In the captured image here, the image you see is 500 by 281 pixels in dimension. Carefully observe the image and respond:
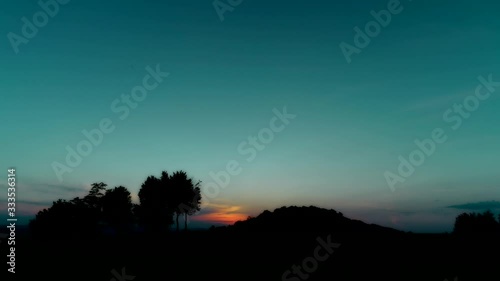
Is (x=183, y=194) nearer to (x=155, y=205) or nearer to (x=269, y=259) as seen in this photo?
(x=155, y=205)

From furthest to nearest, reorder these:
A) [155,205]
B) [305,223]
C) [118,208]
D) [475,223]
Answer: [118,208] < [155,205] < [475,223] < [305,223]

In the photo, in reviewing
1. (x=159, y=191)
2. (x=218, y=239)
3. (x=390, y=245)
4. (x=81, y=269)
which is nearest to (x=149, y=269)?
(x=81, y=269)

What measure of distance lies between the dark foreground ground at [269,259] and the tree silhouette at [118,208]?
37227mm

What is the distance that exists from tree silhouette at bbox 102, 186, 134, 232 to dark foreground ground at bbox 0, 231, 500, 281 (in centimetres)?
3723

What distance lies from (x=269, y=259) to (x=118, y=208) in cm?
5660

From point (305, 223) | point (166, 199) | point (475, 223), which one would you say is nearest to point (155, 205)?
point (166, 199)

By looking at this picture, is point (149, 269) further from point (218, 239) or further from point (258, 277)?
point (218, 239)

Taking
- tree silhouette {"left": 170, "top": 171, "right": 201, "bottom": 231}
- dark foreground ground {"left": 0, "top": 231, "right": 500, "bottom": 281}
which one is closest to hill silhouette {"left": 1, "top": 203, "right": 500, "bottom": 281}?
dark foreground ground {"left": 0, "top": 231, "right": 500, "bottom": 281}

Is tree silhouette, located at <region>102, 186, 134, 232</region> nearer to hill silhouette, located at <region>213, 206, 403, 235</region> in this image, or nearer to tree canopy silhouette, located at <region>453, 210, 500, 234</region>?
hill silhouette, located at <region>213, 206, 403, 235</region>

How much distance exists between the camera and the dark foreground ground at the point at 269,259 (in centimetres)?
2883

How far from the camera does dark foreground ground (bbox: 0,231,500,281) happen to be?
28828mm

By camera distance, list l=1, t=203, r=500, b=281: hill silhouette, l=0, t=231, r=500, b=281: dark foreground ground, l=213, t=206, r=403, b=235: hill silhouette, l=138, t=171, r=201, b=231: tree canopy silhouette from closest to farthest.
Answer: l=0, t=231, r=500, b=281: dark foreground ground, l=1, t=203, r=500, b=281: hill silhouette, l=213, t=206, r=403, b=235: hill silhouette, l=138, t=171, r=201, b=231: tree canopy silhouette

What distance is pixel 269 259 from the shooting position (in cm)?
3388

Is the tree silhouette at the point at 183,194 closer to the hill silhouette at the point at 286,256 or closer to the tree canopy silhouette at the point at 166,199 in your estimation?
the tree canopy silhouette at the point at 166,199
